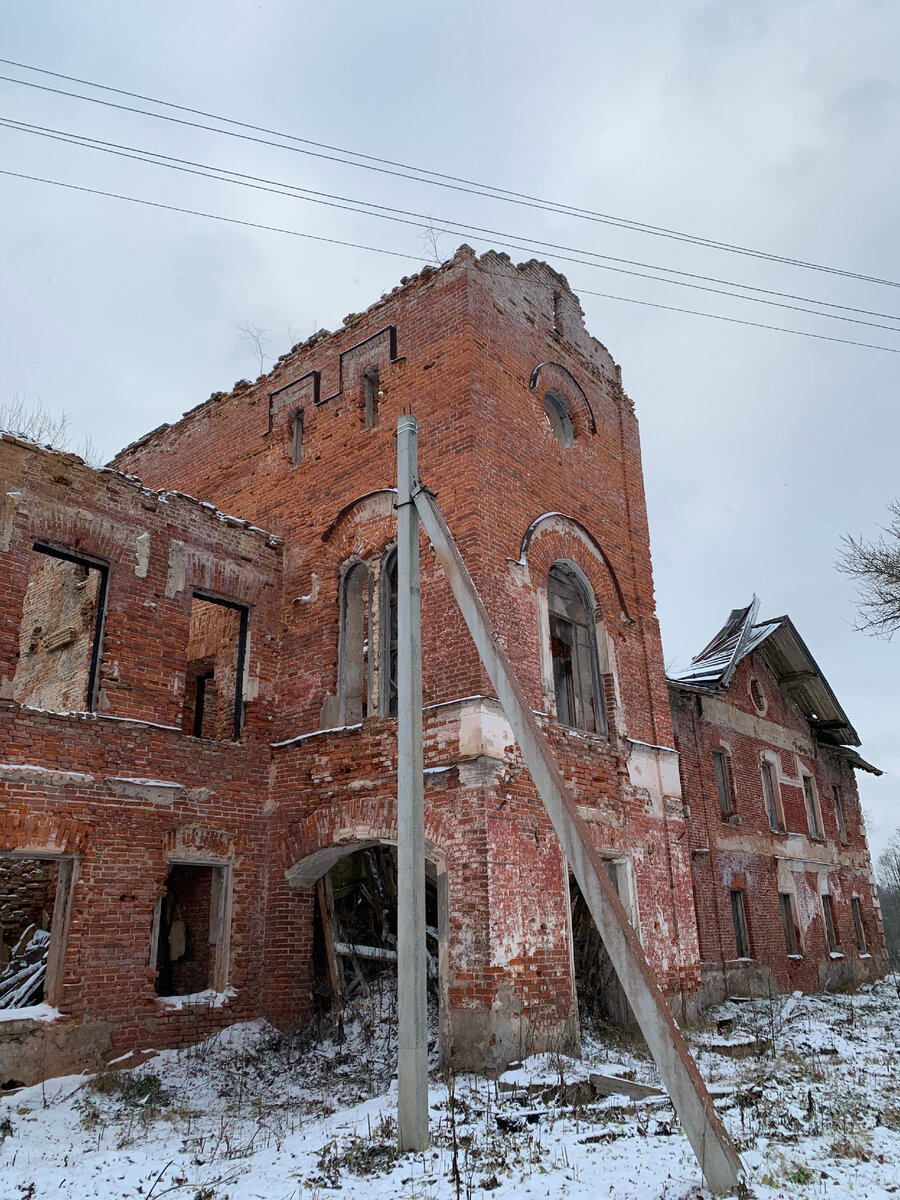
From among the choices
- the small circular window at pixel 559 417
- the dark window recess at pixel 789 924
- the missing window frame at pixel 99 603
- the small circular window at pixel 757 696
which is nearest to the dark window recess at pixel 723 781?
the small circular window at pixel 757 696

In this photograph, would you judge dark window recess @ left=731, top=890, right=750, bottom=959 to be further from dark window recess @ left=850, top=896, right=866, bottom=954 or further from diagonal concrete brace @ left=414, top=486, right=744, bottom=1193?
diagonal concrete brace @ left=414, top=486, right=744, bottom=1193

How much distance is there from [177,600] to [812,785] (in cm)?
1586

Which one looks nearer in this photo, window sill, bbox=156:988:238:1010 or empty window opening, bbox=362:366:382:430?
window sill, bbox=156:988:238:1010

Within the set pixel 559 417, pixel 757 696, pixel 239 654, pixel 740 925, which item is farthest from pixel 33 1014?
pixel 757 696

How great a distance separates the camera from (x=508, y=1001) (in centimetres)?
831

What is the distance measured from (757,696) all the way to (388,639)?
11.4 m

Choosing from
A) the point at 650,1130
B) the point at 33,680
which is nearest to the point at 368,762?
the point at 650,1130

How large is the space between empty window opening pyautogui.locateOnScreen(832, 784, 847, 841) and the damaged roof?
1118 millimetres

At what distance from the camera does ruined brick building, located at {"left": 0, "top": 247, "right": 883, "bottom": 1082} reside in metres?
8.65

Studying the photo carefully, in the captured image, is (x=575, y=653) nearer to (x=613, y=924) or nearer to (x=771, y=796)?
(x=613, y=924)

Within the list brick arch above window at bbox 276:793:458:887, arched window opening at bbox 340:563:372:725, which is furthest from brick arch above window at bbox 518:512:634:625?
brick arch above window at bbox 276:793:458:887

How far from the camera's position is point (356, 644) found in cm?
1110

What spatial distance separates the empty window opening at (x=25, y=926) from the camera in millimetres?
9844

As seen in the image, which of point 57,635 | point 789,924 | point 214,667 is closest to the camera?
point 214,667
